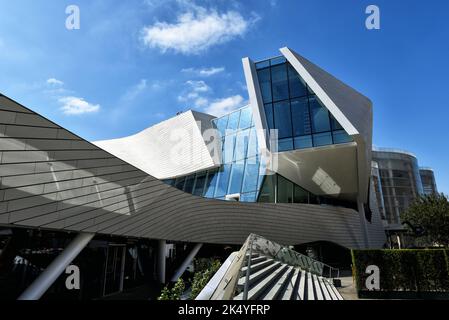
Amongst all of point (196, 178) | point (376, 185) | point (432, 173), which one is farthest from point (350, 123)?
point (432, 173)

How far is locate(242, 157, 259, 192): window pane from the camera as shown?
25.0 m

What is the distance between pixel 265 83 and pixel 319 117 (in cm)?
516

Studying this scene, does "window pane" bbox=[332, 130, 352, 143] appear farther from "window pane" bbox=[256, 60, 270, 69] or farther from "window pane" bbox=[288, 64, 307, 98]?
"window pane" bbox=[256, 60, 270, 69]

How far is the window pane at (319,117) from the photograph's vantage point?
20.2 m

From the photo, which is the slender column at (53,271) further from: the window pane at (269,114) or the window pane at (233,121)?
the window pane at (233,121)

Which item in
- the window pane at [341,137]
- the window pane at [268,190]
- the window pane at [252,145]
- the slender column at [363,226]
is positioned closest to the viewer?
the window pane at [341,137]

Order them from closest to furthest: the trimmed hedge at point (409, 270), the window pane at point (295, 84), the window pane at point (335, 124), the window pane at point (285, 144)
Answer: the trimmed hedge at point (409, 270) → the window pane at point (335, 124) → the window pane at point (285, 144) → the window pane at point (295, 84)

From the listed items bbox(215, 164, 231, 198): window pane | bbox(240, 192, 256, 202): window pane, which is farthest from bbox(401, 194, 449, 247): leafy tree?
bbox(215, 164, 231, 198): window pane

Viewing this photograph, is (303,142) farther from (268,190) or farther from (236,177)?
(236,177)

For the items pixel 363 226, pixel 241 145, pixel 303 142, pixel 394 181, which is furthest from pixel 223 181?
pixel 394 181

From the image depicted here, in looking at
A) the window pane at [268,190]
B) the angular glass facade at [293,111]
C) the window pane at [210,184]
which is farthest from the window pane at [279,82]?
the window pane at [210,184]

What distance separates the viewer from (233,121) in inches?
1186

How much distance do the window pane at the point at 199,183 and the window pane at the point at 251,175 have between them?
15.5ft

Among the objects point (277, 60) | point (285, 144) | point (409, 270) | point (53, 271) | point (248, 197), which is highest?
point (277, 60)
